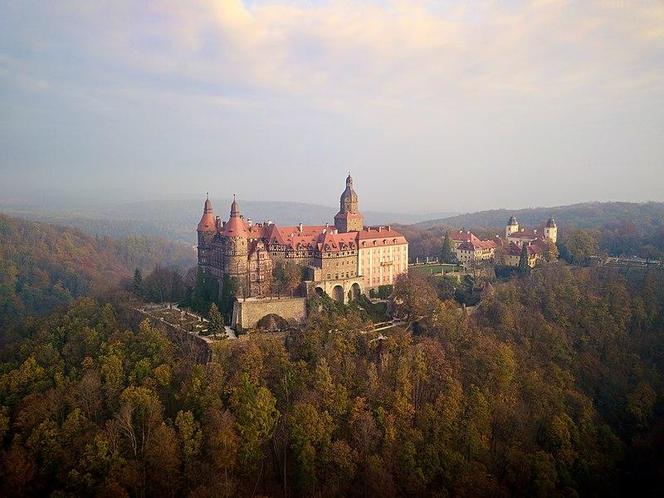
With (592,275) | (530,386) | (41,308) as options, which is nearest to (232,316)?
(530,386)

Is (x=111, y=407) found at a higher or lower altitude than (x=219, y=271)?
lower

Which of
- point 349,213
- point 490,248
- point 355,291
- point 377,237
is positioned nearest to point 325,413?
point 355,291

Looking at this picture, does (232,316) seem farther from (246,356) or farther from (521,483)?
(521,483)

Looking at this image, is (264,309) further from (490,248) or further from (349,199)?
(490,248)

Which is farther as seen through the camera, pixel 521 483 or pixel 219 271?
pixel 219 271

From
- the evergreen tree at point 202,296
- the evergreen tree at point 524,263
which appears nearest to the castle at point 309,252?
the evergreen tree at point 202,296

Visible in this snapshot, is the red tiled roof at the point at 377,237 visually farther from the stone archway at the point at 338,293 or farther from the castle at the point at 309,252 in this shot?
the stone archway at the point at 338,293
